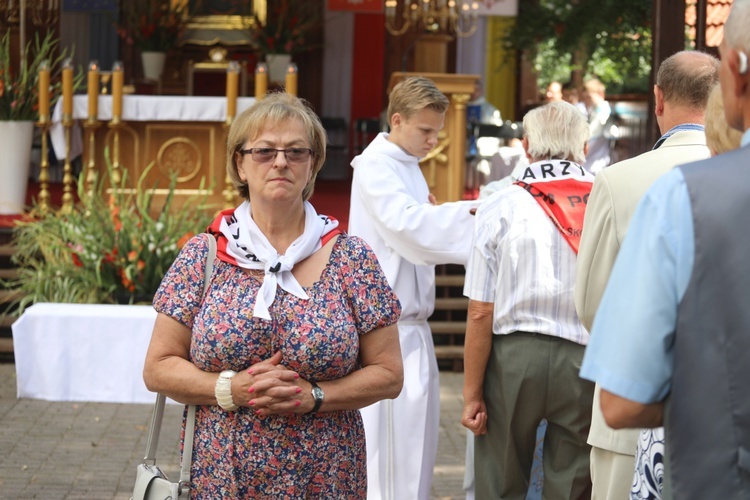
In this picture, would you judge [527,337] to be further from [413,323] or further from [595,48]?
[595,48]

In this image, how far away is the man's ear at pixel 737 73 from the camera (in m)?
2.02

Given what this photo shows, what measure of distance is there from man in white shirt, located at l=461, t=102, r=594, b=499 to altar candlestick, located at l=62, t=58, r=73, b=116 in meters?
6.94

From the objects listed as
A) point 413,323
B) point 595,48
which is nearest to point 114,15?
point 595,48

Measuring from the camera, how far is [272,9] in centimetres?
1783

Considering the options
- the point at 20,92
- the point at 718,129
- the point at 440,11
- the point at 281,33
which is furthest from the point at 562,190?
the point at 281,33

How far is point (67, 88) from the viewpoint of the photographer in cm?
1059

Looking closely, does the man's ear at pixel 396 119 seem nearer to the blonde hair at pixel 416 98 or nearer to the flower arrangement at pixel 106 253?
the blonde hair at pixel 416 98

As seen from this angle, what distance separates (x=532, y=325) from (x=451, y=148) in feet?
19.3

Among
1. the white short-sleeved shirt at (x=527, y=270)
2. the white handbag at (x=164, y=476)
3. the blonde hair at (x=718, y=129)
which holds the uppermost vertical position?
the blonde hair at (x=718, y=129)

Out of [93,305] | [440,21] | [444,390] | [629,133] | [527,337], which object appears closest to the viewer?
[527,337]

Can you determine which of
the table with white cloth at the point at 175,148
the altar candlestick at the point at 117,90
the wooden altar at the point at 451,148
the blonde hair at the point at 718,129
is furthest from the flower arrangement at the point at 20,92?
the blonde hair at the point at 718,129

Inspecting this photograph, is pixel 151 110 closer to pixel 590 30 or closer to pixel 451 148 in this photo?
pixel 451 148

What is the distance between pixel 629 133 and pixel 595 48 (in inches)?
53.7

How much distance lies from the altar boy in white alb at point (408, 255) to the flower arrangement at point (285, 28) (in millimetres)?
12304
